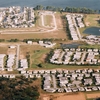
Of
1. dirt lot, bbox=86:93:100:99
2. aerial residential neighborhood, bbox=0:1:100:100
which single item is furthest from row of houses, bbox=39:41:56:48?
dirt lot, bbox=86:93:100:99

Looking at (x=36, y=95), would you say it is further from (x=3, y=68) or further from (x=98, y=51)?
(x=98, y=51)

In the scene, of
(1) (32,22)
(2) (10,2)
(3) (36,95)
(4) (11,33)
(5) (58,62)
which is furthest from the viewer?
(2) (10,2)

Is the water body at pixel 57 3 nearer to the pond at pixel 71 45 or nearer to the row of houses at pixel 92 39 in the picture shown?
the row of houses at pixel 92 39

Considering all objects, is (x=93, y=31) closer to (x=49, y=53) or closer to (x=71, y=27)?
(x=71, y=27)

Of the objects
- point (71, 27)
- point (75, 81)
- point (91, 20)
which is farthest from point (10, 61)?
point (91, 20)

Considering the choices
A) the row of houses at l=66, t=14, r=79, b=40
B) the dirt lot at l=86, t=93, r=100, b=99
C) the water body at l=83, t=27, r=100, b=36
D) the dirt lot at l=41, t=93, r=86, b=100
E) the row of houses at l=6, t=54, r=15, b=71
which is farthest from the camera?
the water body at l=83, t=27, r=100, b=36

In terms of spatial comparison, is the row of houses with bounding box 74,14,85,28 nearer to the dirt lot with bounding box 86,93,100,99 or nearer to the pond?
the pond

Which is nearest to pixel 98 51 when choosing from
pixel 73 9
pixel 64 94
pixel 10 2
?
pixel 64 94

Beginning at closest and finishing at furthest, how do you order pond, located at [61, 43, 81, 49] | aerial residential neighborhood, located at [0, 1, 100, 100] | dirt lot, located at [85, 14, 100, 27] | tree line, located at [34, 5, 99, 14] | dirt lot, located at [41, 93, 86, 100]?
dirt lot, located at [41, 93, 86, 100] < aerial residential neighborhood, located at [0, 1, 100, 100] < pond, located at [61, 43, 81, 49] < dirt lot, located at [85, 14, 100, 27] < tree line, located at [34, 5, 99, 14]
